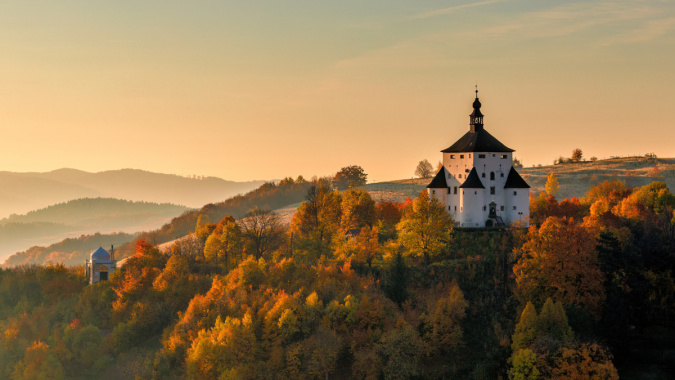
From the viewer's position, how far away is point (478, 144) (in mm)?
106875

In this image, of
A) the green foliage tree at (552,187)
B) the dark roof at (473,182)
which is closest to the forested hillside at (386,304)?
the dark roof at (473,182)

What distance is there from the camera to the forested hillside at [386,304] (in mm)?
82375

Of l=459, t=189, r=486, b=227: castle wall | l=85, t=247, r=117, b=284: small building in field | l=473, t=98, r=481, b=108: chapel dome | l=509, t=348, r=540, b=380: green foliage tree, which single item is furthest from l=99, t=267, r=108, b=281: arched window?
l=509, t=348, r=540, b=380: green foliage tree

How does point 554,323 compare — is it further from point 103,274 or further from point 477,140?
point 103,274

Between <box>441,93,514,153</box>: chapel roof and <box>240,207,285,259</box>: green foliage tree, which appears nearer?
<box>441,93,514,153</box>: chapel roof

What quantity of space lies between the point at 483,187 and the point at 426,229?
1050cm

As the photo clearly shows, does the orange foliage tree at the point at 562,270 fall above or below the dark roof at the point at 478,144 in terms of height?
below

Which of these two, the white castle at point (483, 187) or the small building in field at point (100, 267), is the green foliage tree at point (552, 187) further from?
the small building in field at point (100, 267)

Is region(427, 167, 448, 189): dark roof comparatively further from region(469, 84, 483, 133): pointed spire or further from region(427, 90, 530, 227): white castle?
region(469, 84, 483, 133): pointed spire

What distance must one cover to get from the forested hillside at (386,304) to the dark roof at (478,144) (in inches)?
382

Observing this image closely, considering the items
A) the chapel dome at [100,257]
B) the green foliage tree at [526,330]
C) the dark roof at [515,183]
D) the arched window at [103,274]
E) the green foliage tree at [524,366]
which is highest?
the dark roof at [515,183]

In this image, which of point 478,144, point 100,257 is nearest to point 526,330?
point 478,144

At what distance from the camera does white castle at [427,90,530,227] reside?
105125mm

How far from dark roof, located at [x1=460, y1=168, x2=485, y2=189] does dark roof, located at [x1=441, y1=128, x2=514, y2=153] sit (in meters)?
3.00
